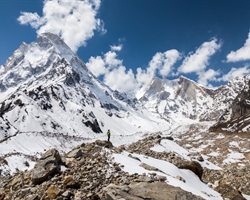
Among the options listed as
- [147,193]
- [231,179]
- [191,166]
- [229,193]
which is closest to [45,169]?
[147,193]

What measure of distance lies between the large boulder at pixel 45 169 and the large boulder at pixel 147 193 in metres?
4.61

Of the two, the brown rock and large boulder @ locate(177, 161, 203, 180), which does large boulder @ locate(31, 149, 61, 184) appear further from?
large boulder @ locate(177, 161, 203, 180)

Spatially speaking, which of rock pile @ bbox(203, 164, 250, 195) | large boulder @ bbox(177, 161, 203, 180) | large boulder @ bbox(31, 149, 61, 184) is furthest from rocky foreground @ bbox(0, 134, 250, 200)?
rock pile @ bbox(203, 164, 250, 195)

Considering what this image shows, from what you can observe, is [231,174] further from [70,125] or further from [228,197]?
[70,125]

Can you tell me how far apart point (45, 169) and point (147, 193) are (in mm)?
6875

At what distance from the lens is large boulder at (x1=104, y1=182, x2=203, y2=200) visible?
9807 millimetres

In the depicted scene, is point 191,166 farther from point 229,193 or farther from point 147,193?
point 147,193

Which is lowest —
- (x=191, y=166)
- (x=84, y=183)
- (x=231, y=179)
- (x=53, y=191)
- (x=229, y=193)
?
(x=53, y=191)

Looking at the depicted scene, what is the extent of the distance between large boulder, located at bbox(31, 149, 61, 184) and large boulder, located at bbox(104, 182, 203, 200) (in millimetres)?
4609

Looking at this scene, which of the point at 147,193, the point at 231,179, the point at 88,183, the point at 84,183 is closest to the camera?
the point at 147,193

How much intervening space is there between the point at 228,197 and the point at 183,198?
8.12m

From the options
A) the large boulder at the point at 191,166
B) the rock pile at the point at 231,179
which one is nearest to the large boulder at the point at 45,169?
the large boulder at the point at 191,166

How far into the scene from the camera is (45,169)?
14.0 m

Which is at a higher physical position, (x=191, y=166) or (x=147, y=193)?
(x=191, y=166)
